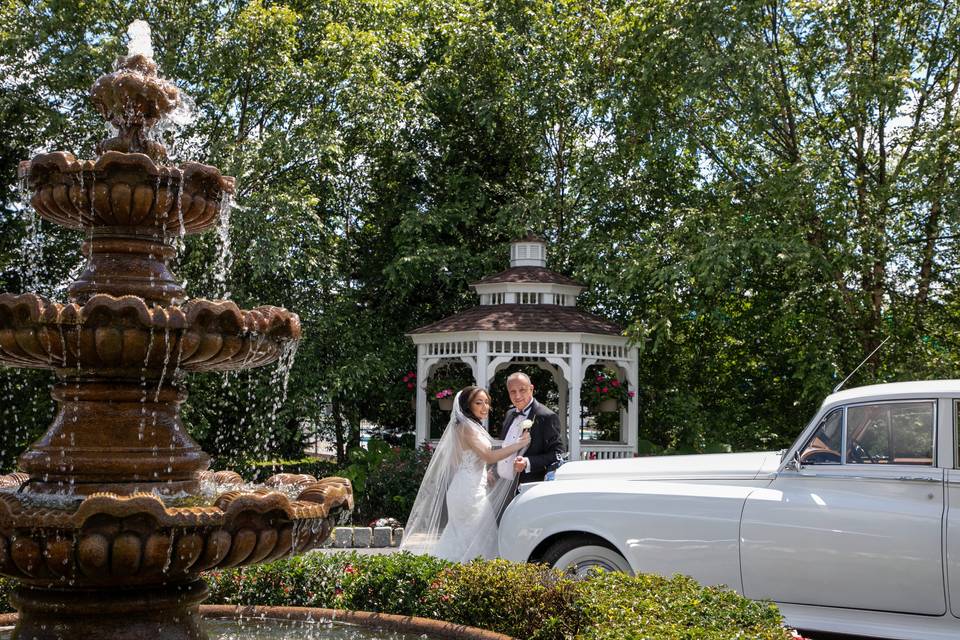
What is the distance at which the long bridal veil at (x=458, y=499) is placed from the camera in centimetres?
855

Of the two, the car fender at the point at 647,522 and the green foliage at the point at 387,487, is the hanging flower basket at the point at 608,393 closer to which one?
the green foliage at the point at 387,487

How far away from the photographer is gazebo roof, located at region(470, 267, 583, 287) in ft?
50.8

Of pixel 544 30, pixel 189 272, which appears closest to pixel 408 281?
pixel 189 272

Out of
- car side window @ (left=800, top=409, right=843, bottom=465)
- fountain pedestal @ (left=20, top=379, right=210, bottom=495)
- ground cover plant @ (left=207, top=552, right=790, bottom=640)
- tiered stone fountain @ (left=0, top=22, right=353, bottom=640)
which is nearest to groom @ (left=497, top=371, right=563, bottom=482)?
ground cover plant @ (left=207, top=552, right=790, bottom=640)

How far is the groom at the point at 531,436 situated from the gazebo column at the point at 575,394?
5.99m

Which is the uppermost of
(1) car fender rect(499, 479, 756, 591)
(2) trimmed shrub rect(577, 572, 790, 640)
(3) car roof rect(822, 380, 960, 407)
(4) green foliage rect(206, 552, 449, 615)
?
(3) car roof rect(822, 380, 960, 407)

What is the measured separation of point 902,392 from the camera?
6.47m

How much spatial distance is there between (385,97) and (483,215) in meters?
3.15

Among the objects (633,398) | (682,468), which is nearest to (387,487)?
(633,398)

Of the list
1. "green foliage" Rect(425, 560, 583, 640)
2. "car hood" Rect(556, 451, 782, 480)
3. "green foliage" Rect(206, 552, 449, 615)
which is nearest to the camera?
"green foliage" Rect(425, 560, 583, 640)

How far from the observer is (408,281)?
55.0ft

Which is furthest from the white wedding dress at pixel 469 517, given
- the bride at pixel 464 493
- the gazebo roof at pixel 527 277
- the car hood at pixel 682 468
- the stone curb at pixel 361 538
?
the gazebo roof at pixel 527 277

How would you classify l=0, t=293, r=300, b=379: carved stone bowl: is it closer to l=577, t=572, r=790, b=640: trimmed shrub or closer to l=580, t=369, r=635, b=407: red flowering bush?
l=577, t=572, r=790, b=640: trimmed shrub

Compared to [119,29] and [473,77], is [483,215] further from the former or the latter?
[119,29]
